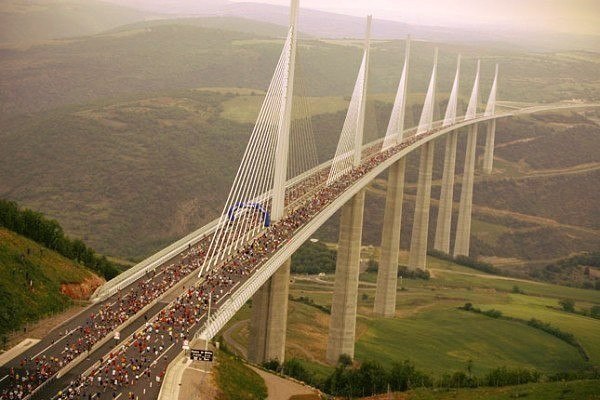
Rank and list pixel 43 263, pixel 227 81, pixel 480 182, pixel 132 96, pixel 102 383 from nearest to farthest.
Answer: pixel 102 383 → pixel 43 263 → pixel 480 182 → pixel 132 96 → pixel 227 81


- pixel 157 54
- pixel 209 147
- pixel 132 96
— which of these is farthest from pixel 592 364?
pixel 157 54

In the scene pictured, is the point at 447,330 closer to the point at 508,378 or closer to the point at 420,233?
the point at 508,378

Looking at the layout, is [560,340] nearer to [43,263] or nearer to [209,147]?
[43,263]

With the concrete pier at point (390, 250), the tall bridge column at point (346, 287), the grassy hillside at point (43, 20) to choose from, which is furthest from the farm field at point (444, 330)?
the grassy hillside at point (43, 20)

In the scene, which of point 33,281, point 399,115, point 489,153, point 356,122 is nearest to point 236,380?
point 33,281

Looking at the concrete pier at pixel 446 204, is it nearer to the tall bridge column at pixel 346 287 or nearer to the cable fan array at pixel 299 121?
the cable fan array at pixel 299 121

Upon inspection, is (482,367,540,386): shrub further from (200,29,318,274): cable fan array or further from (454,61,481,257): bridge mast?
(454,61,481,257): bridge mast
